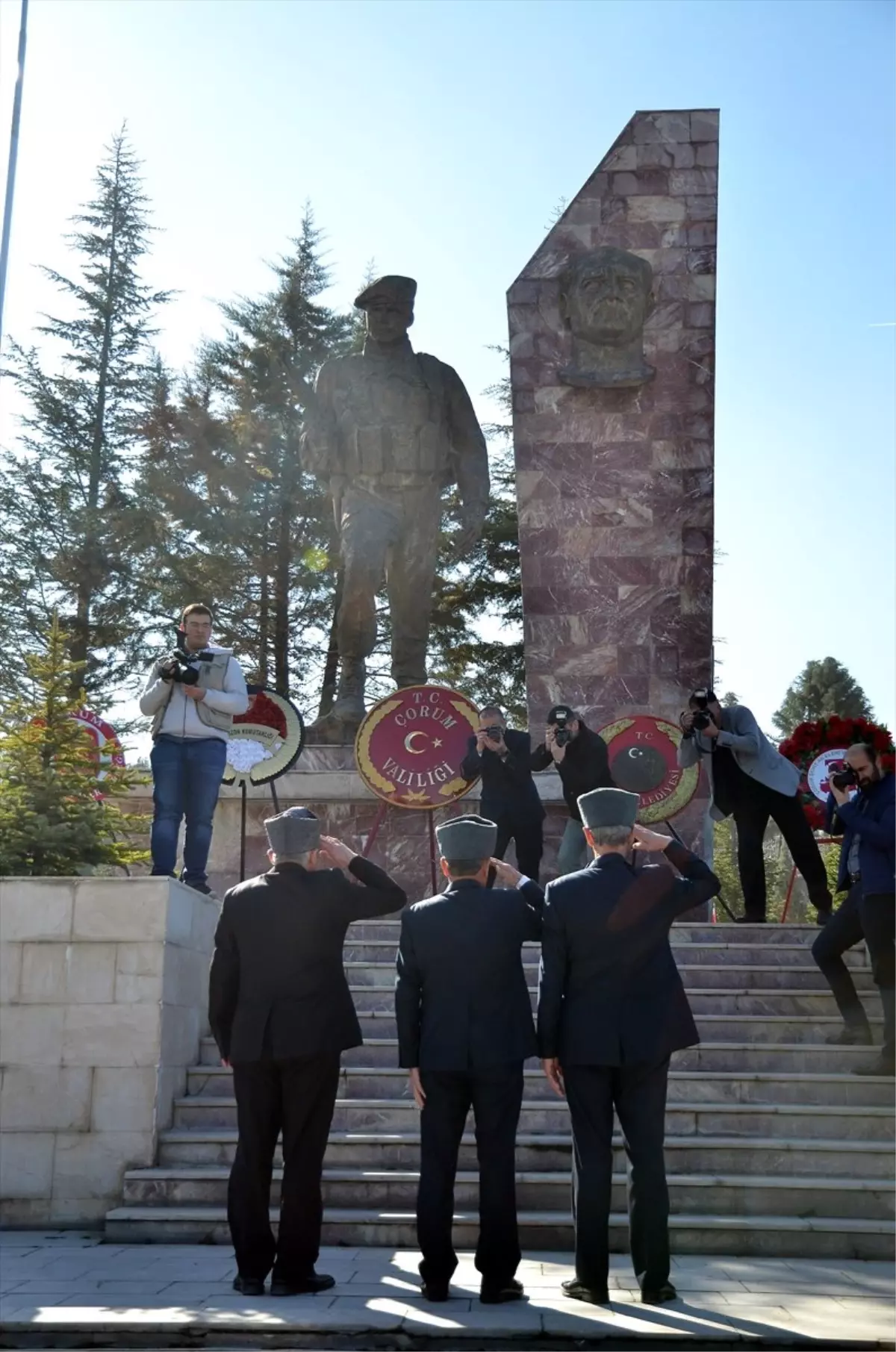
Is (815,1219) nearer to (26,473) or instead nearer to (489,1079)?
(489,1079)

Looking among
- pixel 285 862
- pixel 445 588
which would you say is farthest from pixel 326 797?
pixel 445 588

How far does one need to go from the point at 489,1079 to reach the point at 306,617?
809 inches

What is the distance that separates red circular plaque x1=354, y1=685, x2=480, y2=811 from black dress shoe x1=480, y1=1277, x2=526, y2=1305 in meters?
5.49

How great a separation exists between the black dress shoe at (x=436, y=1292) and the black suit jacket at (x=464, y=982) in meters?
0.75

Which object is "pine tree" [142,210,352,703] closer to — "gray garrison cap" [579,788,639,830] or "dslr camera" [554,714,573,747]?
"dslr camera" [554,714,573,747]

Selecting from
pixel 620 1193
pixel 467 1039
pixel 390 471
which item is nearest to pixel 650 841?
pixel 467 1039

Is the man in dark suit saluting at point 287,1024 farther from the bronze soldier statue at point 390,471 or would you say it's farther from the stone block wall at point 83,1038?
the bronze soldier statue at point 390,471

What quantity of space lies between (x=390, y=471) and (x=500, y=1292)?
28.1 ft

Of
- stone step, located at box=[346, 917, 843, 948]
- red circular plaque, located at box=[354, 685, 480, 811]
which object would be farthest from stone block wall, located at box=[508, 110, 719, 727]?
stone step, located at box=[346, 917, 843, 948]

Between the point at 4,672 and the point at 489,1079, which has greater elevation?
the point at 4,672

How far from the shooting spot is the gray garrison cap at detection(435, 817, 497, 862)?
218 inches

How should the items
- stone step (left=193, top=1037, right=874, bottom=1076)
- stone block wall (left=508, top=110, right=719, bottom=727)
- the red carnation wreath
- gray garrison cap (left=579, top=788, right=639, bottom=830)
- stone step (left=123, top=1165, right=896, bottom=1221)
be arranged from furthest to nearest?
stone block wall (left=508, top=110, right=719, bottom=727) < the red carnation wreath < stone step (left=193, top=1037, right=874, bottom=1076) < stone step (left=123, top=1165, right=896, bottom=1221) < gray garrison cap (left=579, top=788, right=639, bottom=830)

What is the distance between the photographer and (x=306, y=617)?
2552 cm

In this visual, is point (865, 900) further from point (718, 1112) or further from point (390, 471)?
point (390, 471)
